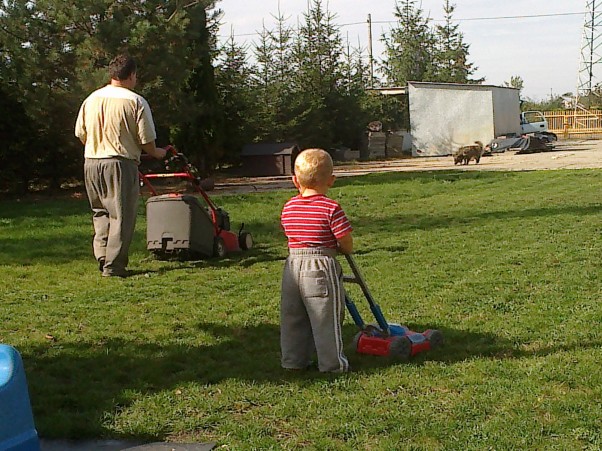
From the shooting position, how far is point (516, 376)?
3979 millimetres

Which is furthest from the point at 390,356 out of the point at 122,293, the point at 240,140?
the point at 240,140

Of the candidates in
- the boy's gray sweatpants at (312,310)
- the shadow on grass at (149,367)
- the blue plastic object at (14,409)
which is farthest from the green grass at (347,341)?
the blue plastic object at (14,409)

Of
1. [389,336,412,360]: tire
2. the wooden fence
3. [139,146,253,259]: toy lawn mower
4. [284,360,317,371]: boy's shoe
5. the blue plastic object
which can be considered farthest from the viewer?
the wooden fence

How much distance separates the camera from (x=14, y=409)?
261cm

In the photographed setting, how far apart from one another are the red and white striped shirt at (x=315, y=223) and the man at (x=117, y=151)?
10.2ft

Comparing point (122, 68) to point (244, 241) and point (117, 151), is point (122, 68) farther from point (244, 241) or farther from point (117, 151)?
point (244, 241)

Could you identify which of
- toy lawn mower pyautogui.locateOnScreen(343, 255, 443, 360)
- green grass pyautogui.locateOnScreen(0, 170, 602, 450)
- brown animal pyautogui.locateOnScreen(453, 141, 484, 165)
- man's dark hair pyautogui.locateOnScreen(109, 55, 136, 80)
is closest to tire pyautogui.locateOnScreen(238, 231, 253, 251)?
green grass pyautogui.locateOnScreen(0, 170, 602, 450)

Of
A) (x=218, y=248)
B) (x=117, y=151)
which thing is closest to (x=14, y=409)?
(x=117, y=151)

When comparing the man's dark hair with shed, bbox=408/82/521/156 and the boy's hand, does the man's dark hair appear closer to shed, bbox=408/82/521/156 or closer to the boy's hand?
the boy's hand

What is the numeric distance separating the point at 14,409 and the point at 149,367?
1738 mm

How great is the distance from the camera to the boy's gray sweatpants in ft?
13.5

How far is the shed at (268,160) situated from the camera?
19969mm

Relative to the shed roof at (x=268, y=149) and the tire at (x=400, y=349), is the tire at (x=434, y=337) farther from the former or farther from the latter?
the shed roof at (x=268, y=149)

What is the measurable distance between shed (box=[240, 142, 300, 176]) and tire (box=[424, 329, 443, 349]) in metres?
15.5
